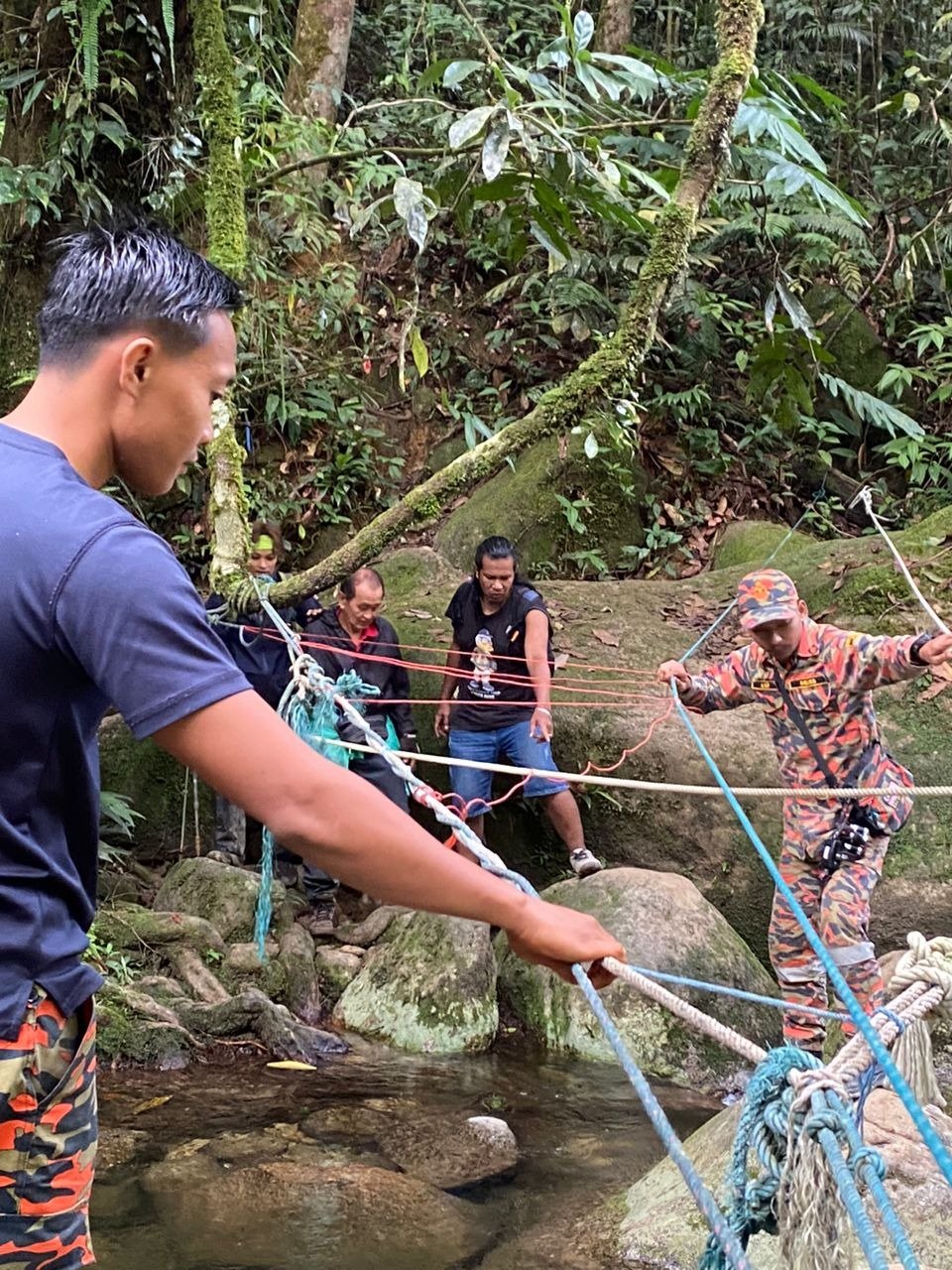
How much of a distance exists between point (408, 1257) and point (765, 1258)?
3.07 feet

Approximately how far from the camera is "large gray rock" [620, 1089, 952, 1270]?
296cm

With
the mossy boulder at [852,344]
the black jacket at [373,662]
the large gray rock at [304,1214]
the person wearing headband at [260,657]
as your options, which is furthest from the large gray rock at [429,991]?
the mossy boulder at [852,344]

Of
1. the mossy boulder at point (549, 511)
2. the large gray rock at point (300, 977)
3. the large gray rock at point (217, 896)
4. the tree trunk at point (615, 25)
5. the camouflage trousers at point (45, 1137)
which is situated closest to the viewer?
the camouflage trousers at point (45, 1137)

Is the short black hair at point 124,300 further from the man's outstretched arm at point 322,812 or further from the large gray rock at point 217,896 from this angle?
the large gray rock at point 217,896

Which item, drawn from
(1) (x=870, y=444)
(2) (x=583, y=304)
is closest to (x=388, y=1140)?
(2) (x=583, y=304)

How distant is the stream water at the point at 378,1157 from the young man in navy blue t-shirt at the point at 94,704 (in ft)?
6.15

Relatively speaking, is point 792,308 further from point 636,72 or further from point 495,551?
point 495,551

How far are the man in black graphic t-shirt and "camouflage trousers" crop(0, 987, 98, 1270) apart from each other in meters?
4.31

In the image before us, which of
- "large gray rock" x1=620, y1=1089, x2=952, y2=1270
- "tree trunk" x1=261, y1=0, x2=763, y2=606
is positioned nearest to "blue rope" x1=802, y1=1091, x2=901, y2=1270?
"large gray rock" x1=620, y1=1089, x2=952, y2=1270

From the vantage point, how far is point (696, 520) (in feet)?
30.3

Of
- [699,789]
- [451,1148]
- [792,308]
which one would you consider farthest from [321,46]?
[451,1148]

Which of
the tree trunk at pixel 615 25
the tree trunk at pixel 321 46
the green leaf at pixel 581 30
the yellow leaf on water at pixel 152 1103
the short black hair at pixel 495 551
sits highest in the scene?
the tree trunk at pixel 615 25

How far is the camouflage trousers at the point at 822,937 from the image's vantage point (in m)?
3.96

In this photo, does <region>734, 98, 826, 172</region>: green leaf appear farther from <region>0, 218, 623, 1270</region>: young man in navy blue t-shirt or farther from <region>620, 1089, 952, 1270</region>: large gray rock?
<region>620, 1089, 952, 1270</region>: large gray rock
